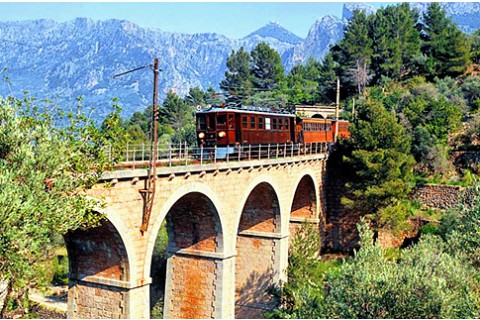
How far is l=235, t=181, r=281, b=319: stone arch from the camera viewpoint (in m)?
25.0

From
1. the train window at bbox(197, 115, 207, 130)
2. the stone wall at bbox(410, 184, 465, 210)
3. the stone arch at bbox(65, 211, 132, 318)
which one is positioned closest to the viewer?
the stone arch at bbox(65, 211, 132, 318)

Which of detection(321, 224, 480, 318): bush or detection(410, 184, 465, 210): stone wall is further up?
detection(410, 184, 465, 210): stone wall

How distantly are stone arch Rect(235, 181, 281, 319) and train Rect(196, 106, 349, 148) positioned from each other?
277 centimetres

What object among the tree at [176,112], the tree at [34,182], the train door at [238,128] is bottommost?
the tree at [34,182]

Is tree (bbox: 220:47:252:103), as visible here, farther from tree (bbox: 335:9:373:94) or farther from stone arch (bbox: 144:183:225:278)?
stone arch (bbox: 144:183:225:278)

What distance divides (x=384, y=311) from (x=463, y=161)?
21.6m

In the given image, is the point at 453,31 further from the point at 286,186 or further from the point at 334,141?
the point at 286,186

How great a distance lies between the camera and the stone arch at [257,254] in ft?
82.0

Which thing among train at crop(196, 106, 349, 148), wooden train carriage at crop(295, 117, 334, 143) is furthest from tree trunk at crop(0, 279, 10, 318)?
wooden train carriage at crop(295, 117, 334, 143)

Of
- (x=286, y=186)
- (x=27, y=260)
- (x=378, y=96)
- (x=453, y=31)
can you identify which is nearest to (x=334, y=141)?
(x=286, y=186)

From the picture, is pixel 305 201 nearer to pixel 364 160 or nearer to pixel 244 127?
pixel 364 160

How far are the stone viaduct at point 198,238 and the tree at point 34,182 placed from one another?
5.92 ft

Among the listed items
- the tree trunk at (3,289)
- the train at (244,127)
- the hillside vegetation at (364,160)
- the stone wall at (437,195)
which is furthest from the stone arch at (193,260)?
the stone wall at (437,195)

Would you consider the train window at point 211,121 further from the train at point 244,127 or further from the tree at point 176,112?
the tree at point 176,112
